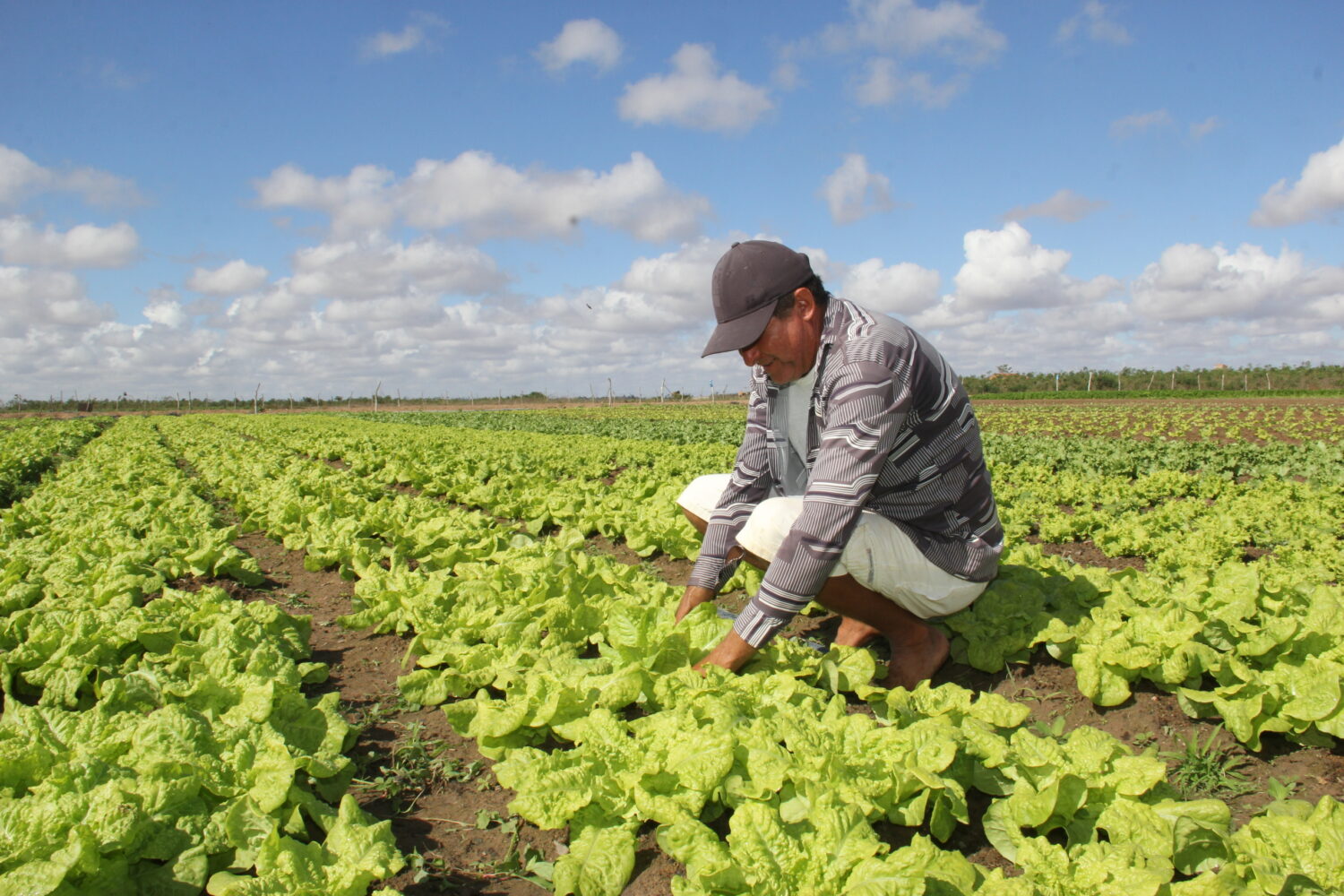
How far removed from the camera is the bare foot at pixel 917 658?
336 cm

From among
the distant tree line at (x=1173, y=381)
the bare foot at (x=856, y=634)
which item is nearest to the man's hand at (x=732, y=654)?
the bare foot at (x=856, y=634)

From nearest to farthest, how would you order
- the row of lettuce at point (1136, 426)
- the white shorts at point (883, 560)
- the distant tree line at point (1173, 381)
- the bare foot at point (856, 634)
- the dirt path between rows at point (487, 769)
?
the dirt path between rows at point (487, 769), the white shorts at point (883, 560), the bare foot at point (856, 634), the row of lettuce at point (1136, 426), the distant tree line at point (1173, 381)

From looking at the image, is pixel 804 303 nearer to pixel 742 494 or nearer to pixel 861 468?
pixel 861 468

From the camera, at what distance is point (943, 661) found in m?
3.50

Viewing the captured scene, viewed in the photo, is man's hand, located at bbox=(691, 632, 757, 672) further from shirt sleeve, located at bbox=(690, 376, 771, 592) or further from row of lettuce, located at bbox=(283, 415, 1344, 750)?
row of lettuce, located at bbox=(283, 415, 1344, 750)

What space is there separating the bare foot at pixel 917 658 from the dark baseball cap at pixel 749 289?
1.57 metres

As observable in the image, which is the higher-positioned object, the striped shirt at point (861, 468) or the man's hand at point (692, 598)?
the striped shirt at point (861, 468)

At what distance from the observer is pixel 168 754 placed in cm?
232

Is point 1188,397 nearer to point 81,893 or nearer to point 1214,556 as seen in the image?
point 1214,556

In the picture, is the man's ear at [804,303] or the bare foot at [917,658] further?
the bare foot at [917,658]

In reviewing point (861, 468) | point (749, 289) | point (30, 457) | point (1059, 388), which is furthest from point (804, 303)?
point (1059, 388)

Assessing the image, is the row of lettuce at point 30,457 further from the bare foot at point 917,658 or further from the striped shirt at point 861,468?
the bare foot at point 917,658

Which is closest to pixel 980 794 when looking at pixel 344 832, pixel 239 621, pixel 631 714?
pixel 631 714

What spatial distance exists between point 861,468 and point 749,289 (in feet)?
2.50
